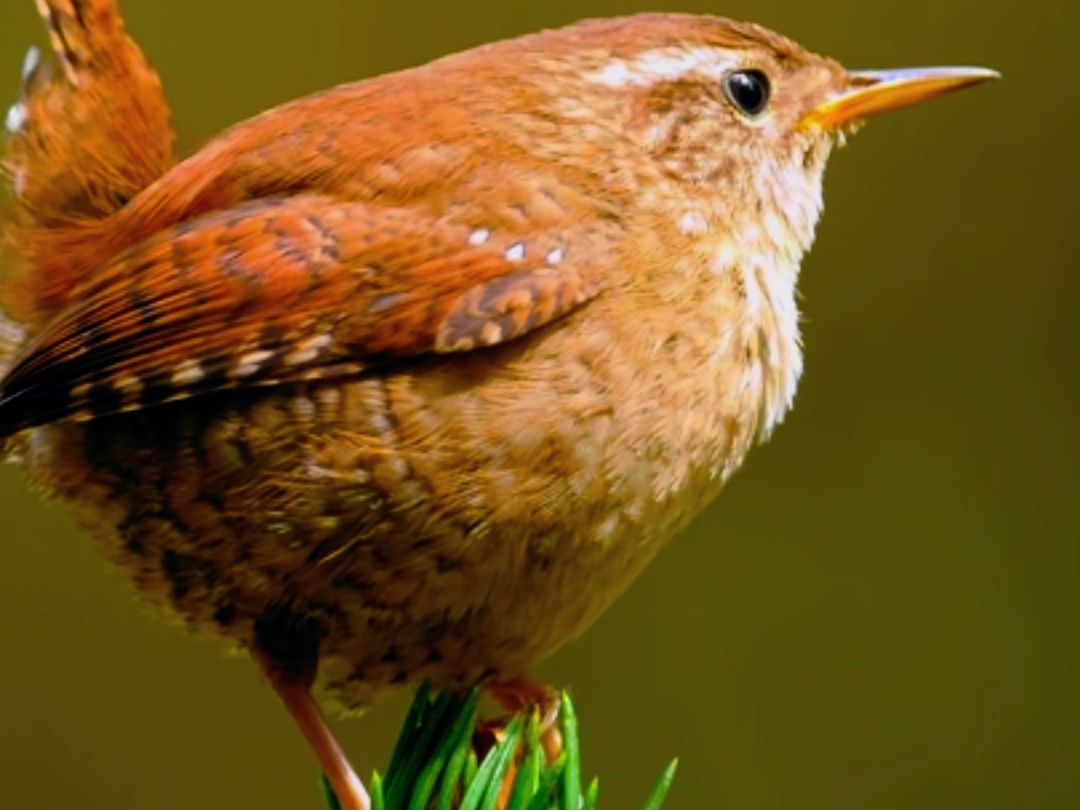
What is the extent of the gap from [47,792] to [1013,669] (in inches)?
83.8

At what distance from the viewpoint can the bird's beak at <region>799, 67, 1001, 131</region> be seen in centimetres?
231

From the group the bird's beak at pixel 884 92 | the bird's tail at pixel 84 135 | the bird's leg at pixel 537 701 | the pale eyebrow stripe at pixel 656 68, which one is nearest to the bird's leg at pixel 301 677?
the bird's leg at pixel 537 701

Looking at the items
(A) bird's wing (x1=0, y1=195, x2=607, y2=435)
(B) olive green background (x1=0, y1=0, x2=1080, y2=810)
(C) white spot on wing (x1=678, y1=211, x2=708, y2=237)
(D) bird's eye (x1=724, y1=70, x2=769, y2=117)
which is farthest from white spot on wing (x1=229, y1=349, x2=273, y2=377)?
(B) olive green background (x1=0, y1=0, x2=1080, y2=810)

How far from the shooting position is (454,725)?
197cm

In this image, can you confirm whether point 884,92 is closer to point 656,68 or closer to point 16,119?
point 656,68

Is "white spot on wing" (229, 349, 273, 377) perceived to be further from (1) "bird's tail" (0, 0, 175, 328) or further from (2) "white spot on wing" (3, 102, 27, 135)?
(2) "white spot on wing" (3, 102, 27, 135)

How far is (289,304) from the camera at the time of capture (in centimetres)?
196

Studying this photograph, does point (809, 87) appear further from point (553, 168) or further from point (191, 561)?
point (191, 561)

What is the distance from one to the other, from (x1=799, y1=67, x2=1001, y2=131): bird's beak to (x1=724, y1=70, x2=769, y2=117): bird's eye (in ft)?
0.21

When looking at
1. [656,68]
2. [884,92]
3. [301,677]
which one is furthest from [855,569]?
[301,677]

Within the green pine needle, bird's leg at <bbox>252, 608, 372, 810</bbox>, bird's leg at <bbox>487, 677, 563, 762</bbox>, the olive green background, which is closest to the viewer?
the green pine needle

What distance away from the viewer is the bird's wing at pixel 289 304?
1.94m

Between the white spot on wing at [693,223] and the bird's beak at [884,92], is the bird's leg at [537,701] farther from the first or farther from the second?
the bird's beak at [884,92]

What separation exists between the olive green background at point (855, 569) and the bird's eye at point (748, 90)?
1.71m
